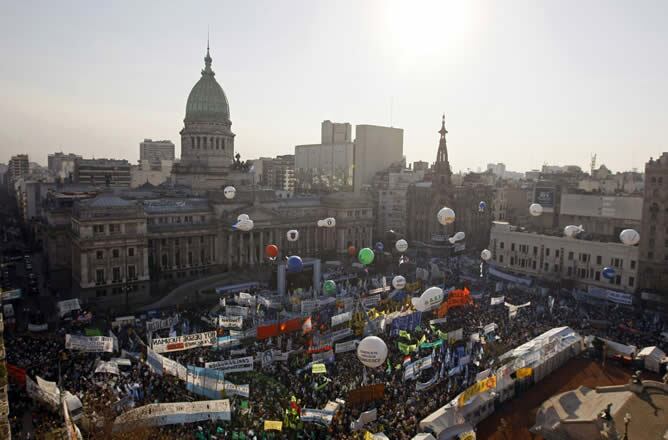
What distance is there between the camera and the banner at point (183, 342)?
113 feet

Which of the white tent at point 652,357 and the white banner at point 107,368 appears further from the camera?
the white tent at point 652,357

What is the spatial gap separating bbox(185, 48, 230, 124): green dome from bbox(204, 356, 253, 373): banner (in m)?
61.2

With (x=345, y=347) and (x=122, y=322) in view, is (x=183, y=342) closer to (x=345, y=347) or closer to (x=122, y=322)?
(x=122, y=322)

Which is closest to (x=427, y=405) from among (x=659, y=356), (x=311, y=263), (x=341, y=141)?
(x=659, y=356)

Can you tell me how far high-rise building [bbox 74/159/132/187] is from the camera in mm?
124750

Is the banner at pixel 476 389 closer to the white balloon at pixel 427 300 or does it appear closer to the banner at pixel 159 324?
the white balloon at pixel 427 300

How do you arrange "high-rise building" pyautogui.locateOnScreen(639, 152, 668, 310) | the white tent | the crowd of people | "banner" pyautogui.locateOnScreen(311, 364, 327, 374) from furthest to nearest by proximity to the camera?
1. "high-rise building" pyautogui.locateOnScreen(639, 152, 668, 310)
2. the white tent
3. "banner" pyautogui.locateOnScreen(311, 364, 327, 374)
4. the crowd of people

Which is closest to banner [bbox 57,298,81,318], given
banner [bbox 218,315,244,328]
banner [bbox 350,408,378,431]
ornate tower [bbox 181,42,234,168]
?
banner [bbox 218,315,244,328]

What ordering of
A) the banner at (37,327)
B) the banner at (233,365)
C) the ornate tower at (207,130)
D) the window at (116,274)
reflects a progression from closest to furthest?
1. the banner at (233,365)
2. the banner at (37,327)
3. the window at (116,274)
4. the ornate tower at (207,130)

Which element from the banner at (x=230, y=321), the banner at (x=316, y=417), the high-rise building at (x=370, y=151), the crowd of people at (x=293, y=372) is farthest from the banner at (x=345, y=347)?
the high-rise building at (x=370, y=151)

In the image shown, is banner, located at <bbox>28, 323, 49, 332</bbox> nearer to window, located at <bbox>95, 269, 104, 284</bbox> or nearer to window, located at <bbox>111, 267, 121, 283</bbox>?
window, located at <bbox>95, 269, 104, 284</bbox>

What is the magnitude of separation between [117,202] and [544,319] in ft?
155

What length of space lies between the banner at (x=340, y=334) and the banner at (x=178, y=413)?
43.7 ft

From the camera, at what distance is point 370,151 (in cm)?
13800
